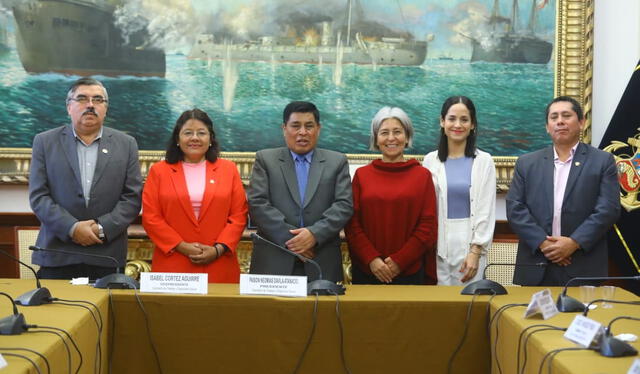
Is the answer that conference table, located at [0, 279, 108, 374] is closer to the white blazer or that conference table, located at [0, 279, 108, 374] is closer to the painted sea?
the white blazer

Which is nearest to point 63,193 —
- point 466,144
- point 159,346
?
point 159,346

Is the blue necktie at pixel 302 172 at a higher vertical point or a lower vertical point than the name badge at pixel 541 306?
higher

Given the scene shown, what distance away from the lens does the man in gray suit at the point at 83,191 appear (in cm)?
328

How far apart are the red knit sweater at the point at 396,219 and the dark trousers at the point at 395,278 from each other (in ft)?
0.08

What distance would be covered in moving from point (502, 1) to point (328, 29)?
1042mm

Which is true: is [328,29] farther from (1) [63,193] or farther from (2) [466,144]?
(1) [63,193]

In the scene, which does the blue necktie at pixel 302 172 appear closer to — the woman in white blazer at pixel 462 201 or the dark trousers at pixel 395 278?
the dark trousers at pixel 395 278

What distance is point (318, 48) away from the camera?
14.6 ft

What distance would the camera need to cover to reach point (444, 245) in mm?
3420

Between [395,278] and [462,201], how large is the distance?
18.5 inches

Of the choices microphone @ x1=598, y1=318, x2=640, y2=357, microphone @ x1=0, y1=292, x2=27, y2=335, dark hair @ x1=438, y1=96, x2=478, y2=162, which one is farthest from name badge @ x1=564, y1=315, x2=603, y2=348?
dark hair @ x1=438, y1=96, x2=478, y2=162

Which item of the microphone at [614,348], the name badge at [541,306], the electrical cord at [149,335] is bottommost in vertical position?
the electrical cord at [149,335]

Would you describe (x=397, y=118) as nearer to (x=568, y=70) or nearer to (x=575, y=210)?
(x=575, y=210)

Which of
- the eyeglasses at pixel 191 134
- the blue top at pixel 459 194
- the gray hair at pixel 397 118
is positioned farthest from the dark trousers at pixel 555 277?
the eyeglasses at pixel 191 134
